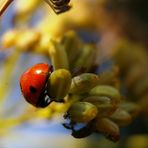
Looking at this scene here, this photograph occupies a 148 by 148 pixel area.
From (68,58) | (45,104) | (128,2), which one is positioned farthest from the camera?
(128,2)

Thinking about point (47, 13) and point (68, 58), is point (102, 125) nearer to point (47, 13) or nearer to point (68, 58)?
point (68, 58)

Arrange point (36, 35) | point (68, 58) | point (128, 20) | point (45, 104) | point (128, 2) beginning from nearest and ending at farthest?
point (45, 104) < point (68, 58) < point (36, 35) < point (128, 20) < point (128, 2)

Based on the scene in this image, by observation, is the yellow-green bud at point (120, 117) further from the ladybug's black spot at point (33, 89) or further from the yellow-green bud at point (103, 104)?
the ladybug's black spot at point (33, 89)

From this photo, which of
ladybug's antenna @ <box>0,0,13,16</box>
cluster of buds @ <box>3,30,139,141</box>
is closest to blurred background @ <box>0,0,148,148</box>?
cluster of buds @ <box>3,30,139,141</box>

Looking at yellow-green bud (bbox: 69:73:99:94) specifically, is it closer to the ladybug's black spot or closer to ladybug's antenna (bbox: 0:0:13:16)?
the ladybug's black spot

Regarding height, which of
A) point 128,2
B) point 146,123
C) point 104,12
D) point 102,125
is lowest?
point 146,123

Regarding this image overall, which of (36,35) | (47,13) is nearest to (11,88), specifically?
(36,35)
